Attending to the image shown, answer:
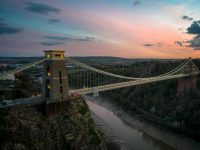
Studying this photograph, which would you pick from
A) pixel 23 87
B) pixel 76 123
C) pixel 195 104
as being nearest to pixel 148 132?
pixel 195 104

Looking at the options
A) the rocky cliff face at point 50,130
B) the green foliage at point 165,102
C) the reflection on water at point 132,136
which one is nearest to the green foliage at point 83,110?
the rocky cliff face at point 50,130

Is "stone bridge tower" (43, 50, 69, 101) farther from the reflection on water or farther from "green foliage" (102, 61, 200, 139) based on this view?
"green foliage" (102, 61, 200, 139)

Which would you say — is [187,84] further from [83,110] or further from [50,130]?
[50,130]

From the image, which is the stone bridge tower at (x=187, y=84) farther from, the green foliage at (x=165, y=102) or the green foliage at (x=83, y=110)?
the green foliage at (x=83, y=110)

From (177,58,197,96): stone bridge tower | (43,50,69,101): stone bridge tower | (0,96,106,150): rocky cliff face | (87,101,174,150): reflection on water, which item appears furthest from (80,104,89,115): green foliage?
(177,58,197,96): stone bridge tower

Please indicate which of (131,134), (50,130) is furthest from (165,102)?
(50,130)

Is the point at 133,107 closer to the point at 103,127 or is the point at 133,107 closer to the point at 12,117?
the point at 103,127

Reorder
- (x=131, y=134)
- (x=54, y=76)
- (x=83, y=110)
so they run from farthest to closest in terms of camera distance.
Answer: (x=131, y=134) → (x=83, y=110) → (x=54, y=76)
